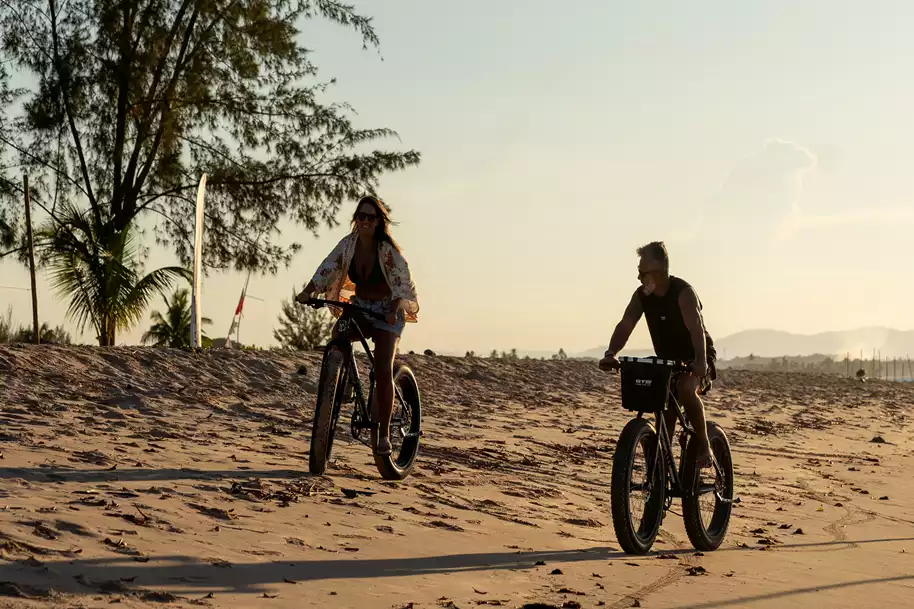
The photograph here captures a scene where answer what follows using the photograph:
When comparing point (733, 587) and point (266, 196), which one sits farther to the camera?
point (266, 196)

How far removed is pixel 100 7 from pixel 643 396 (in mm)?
16458

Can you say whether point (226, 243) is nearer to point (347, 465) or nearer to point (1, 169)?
point (1, 169)

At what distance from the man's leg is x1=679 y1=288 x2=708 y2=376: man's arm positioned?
13 cm

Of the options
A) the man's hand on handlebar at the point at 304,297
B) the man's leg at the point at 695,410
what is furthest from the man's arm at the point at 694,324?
the man's hand on handlebar at the point at 304,297

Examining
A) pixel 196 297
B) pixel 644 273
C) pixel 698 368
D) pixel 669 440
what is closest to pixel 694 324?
pixel 698 368

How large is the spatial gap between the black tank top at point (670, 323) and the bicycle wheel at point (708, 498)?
2.00ft

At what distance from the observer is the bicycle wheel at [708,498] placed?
286 inches

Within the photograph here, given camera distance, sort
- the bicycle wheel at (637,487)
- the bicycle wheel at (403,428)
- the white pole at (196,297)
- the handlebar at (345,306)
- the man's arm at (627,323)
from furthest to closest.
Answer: the white pole at (196,297) < the bicycle wheel at (403,428) < the handlebar at (345,306) < the man's arm at (627,323) < the bicycle wheel at (637,487)

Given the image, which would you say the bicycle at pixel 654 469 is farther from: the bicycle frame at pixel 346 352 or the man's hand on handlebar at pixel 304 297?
the man's hand on handlebar at pixel 304 297

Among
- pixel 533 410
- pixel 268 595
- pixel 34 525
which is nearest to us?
pixel 268 595

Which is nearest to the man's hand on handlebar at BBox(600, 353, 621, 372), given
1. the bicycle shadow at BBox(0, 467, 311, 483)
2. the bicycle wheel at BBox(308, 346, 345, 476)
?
the bicycle wheel at BBox(308, 346, 345, 476)

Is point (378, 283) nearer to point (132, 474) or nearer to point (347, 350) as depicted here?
point (347, 350)

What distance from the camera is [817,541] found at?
794cm

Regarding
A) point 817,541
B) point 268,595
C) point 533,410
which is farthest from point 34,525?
point 533,410
